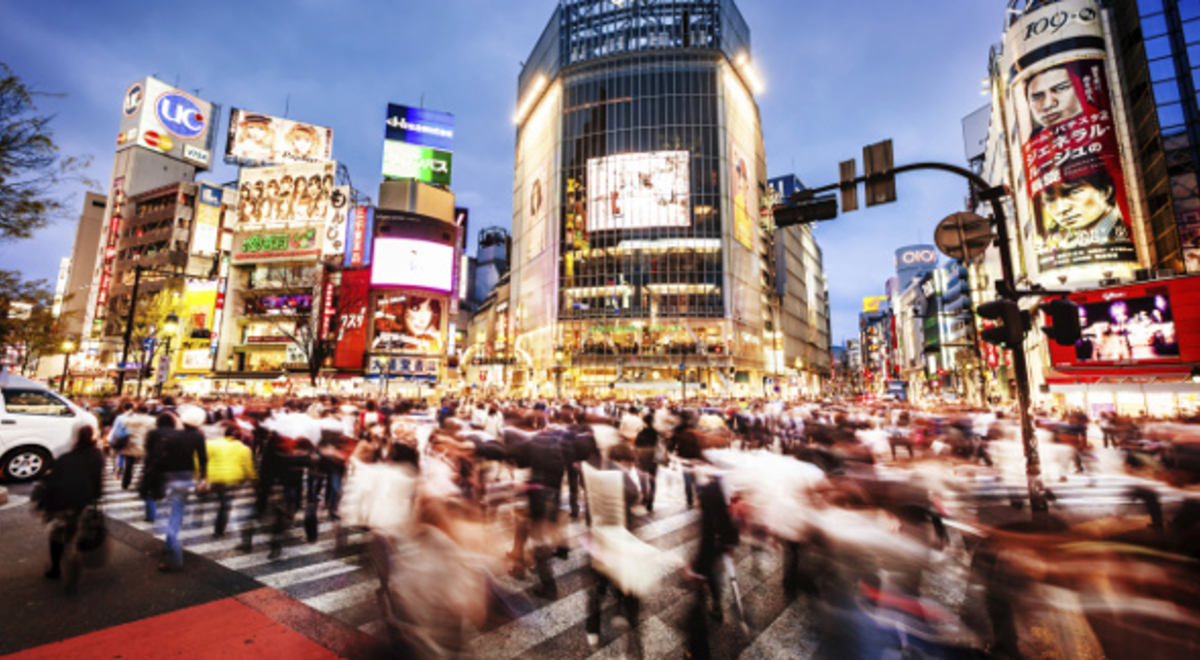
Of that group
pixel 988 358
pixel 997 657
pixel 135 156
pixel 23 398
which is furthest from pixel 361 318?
pixel 988 358

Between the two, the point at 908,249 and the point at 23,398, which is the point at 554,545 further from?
the point at 908,249

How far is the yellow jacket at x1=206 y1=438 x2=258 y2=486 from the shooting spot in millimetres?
7754

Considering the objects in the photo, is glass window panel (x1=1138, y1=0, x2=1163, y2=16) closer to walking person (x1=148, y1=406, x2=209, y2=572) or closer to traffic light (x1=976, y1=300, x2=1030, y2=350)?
traffic light (x1=976, y1=300, x2=1030, y2=350)

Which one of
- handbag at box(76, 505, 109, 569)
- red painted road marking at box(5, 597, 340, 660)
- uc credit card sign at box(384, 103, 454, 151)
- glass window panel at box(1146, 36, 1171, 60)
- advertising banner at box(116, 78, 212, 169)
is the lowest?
red painted road marking at box(5, 597, 340, 660)

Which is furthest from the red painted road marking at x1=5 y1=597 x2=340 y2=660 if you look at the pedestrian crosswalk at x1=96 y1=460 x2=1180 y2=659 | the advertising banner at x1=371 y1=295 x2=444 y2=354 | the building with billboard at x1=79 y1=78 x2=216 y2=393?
the building with billboard at x1=79 y1=78 x2=216 y2=393

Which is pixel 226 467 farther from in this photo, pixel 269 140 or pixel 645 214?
pixel 269 140

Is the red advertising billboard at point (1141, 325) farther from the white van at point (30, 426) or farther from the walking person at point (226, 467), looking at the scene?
the white van at point (30, 426)

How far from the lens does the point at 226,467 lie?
779cm

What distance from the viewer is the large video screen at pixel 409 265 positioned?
51.6m

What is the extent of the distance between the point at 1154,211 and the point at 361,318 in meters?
63.5

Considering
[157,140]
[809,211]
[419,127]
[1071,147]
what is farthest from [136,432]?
[157,140]

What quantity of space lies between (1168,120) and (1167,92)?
66.8 inches

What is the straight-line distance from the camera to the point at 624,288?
2419 inches

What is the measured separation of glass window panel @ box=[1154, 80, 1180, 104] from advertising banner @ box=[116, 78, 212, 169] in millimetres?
107069
